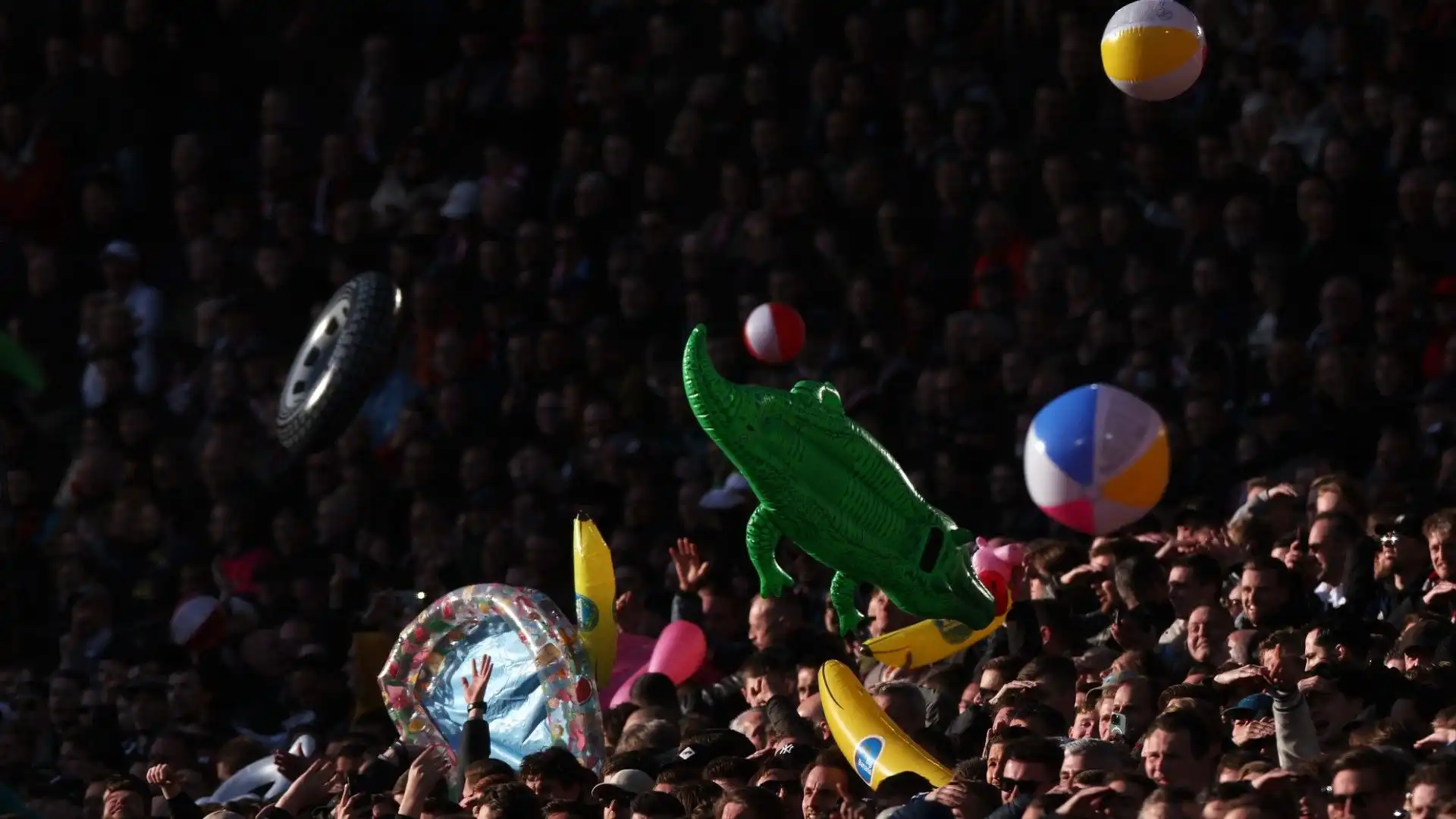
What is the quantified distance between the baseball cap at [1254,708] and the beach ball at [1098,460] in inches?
89.8

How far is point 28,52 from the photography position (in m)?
16.2

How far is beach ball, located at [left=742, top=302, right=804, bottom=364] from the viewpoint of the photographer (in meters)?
12.1

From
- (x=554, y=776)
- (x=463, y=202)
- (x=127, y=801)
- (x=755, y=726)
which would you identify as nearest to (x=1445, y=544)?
(x=755, y=726)

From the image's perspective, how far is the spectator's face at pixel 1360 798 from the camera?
6348mm

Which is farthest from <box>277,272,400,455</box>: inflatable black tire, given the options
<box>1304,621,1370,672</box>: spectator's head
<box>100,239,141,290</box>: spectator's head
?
<box>1304,621,1370,672</box>: spectator's head

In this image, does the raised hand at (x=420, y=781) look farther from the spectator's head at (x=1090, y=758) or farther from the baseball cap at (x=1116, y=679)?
the spectator's head at (x=1090, y=758)

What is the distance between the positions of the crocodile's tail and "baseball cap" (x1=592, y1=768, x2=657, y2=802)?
1222 millimetres

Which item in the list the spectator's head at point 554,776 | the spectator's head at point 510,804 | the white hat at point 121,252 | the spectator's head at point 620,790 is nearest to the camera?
the spectator's head at point 510,804

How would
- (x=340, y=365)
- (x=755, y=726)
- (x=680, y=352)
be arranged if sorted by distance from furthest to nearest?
(x=680, y=352) → (x=340, y=365) → (x=755, y=726)

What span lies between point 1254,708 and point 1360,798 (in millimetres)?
1091

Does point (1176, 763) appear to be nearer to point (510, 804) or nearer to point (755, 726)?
point (510, 804)

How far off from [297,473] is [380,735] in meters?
3.61

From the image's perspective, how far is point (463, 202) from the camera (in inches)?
572

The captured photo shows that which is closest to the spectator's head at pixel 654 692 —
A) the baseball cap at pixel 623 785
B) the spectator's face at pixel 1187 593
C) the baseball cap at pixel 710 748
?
the baseball cap at pixel 710 748
